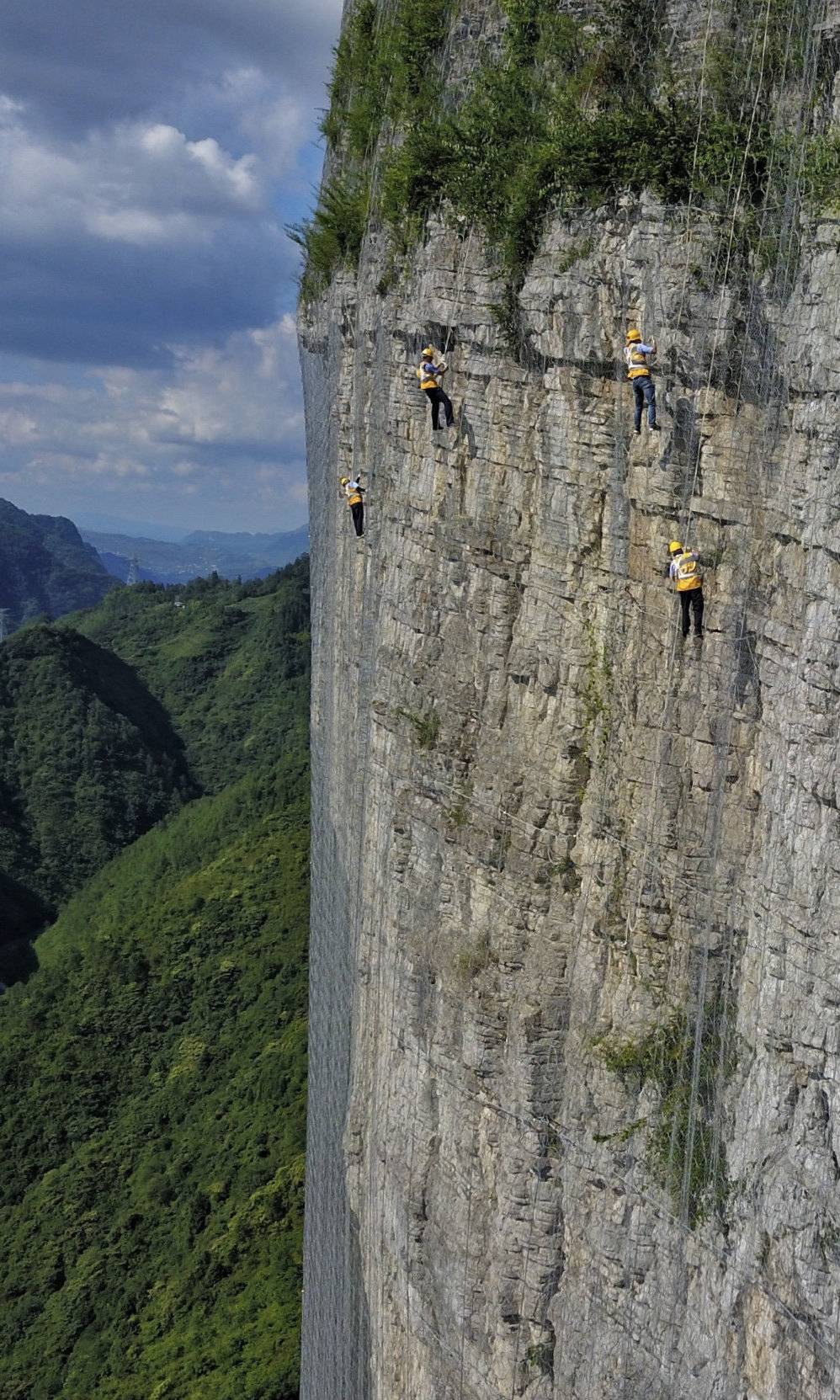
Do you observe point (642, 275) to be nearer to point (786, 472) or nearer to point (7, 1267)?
point (786, 472)

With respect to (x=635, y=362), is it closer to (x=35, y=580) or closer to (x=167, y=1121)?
(x=167, y=1121)

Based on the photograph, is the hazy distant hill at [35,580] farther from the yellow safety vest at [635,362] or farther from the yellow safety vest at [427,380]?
the yellow safety vest at [635,362]

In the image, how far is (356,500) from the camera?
562 inches

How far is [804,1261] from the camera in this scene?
765cm

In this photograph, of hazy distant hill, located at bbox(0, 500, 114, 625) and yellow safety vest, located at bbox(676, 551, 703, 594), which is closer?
yellow safety vest, located at bbox(676, 551, 703, 594)

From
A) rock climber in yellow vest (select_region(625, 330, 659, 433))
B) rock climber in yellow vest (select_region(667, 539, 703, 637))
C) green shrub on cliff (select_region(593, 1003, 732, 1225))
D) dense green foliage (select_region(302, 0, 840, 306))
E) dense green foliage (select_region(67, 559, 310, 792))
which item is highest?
dense green foliage (select_region(302, 0, 840, 306))

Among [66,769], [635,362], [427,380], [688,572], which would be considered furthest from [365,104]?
[66,769]

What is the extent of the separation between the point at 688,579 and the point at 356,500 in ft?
21.7

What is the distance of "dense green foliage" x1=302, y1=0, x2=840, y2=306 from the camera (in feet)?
26.8

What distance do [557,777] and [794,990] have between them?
8.60ft

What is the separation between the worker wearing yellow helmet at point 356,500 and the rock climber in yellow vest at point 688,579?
635 cm

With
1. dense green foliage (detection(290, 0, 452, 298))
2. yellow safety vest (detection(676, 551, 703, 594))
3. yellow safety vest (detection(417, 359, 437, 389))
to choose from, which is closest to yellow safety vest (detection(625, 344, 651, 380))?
yellow safety vest (detection(676, 551, 703, 594))

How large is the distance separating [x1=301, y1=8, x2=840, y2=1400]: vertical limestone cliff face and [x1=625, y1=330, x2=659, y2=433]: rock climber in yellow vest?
0.11 metres

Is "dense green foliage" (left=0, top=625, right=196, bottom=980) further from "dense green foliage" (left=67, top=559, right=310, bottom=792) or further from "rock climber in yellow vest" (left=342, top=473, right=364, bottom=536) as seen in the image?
"rock climber in yellow vest" (left=342, top=473, right=364, bottom=536)
